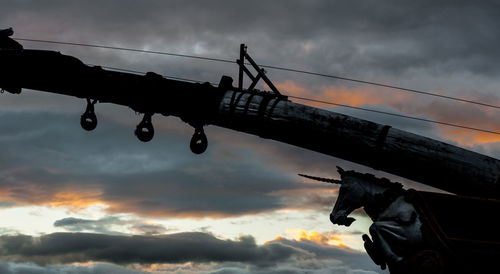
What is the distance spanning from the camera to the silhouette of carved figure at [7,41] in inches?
591

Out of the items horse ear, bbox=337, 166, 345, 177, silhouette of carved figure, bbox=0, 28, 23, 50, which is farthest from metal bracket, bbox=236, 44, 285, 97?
silhouette of carved figure, bbox=0, 28, 23, 50

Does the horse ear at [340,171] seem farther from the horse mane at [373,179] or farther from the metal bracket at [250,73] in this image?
the metal bracket at [250,73]

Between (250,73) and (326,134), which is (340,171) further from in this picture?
(250,73)

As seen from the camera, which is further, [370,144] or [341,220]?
[370,144]

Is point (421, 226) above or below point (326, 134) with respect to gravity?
below

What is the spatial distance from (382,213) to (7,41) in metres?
9.21

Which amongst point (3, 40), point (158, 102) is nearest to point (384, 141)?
point (158, 102)

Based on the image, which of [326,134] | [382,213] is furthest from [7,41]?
[382,213]

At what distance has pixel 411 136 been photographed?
12984 millimetres

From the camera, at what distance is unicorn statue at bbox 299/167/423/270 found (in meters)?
A: 11.1

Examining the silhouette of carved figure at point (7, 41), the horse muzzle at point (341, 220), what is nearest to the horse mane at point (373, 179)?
the horse muzzle at point (341, 220)

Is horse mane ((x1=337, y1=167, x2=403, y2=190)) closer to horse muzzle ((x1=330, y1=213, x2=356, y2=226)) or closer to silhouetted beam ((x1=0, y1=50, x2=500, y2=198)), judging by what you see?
horse muzzle ((x1=330, y1=213, x2=356, y2=226))

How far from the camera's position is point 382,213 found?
11539 millimetres

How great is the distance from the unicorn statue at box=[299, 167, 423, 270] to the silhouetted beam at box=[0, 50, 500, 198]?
1.29 m
